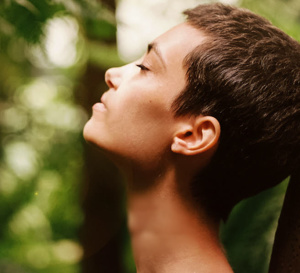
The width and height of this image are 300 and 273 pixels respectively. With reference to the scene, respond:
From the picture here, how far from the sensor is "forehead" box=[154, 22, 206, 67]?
39.8 inches

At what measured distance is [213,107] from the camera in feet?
3.18

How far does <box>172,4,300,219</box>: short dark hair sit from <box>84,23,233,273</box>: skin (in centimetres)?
3

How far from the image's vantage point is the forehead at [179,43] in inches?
39.8

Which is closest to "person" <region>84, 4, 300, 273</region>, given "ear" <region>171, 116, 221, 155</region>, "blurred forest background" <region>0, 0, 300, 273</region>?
"ear" <region>171, 116, 221, 155</region>

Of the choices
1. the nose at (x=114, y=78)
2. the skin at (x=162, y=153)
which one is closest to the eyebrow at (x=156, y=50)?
the skin at (x=162, y=153)

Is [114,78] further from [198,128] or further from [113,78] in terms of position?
[198,128]

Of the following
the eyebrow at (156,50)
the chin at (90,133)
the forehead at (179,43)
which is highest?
the forehead at (179,43)

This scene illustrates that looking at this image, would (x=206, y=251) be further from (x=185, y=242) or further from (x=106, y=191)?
(x=106, y=191)

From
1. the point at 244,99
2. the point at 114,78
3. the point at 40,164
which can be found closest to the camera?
the point at 244,99

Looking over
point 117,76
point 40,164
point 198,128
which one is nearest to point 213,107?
point 198,128

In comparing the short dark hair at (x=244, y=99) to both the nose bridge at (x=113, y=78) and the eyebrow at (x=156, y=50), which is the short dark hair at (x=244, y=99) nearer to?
the eyebrow at (x=156, y=50)

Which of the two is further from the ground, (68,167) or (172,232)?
(172,232)

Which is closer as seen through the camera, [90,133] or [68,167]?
[90,133]

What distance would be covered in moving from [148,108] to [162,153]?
114mm
